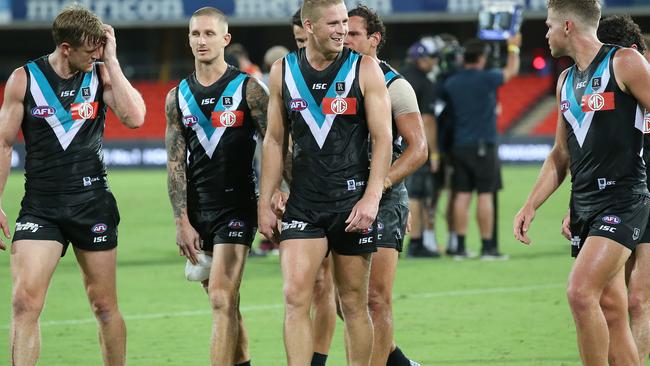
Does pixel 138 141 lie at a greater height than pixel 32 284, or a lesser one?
lesser

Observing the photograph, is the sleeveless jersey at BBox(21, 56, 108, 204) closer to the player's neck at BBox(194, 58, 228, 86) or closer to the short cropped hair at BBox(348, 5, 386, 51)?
the player's neck at BBox(194, 58, 228, 86)

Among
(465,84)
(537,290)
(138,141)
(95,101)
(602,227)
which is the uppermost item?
(95,101)

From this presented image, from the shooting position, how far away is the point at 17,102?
7.02 metres

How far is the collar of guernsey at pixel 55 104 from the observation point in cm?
704

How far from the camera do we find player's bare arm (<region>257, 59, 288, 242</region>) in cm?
686

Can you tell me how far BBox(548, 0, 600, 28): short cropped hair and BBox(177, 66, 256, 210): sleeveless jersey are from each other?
2047 mm

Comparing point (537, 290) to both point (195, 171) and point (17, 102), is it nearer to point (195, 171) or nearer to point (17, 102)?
point (195, 171)

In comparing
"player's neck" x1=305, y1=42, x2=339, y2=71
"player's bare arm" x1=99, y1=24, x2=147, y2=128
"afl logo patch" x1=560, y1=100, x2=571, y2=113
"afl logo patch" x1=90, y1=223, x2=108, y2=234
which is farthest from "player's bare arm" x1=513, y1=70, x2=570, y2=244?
"afl logo patch" x1=90, y1=223, x2=108, y2=234

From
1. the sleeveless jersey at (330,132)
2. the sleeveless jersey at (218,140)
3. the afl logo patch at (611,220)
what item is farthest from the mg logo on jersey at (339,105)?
the afl logo patch at (611,220)

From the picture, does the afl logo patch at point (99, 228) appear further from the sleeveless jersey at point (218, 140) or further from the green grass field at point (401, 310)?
the green grass field at point (401, 310)

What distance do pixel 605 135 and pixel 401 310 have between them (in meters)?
4.27

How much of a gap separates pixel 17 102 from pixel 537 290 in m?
6.20

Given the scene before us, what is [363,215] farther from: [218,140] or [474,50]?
[474,50]

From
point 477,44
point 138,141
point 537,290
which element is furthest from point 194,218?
point 138,141
